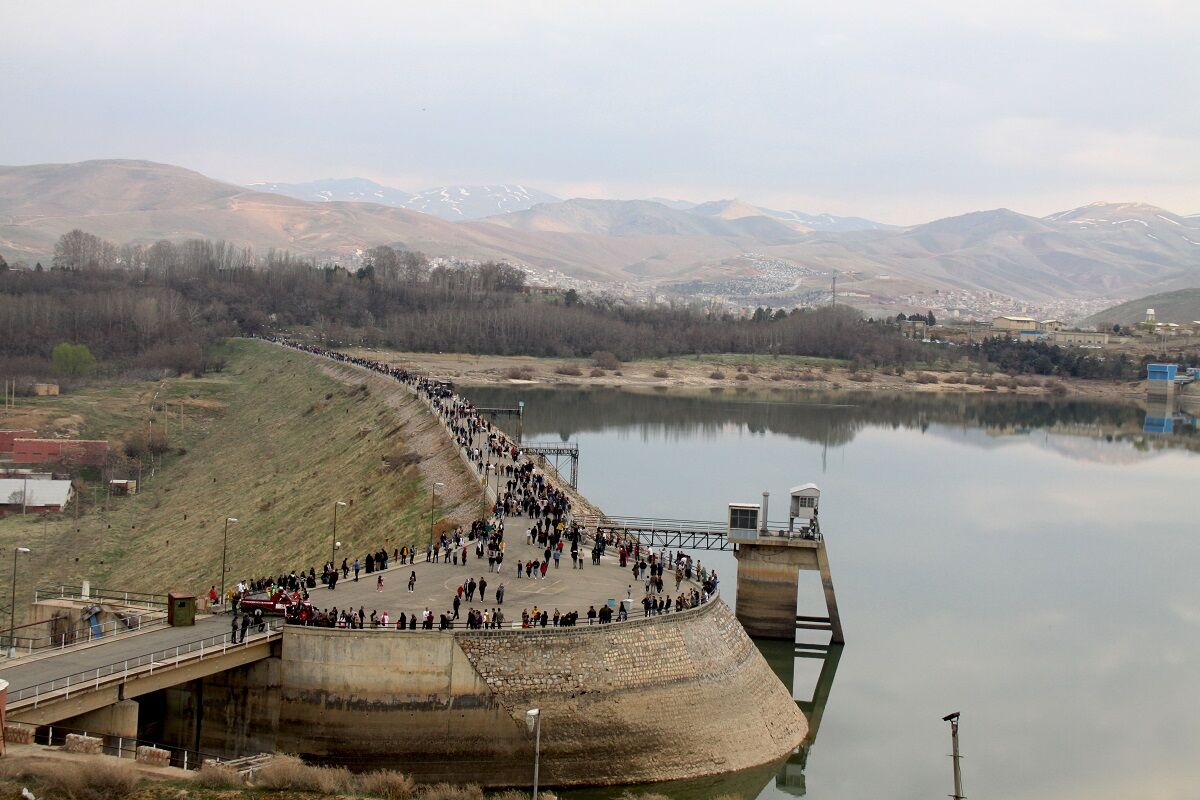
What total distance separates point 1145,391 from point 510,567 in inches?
5590

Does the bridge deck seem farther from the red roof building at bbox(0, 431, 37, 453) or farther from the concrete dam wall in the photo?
the red roof building at bbox(0, 431, 37, 453)

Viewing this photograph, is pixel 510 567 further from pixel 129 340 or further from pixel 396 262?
pixel 396 262

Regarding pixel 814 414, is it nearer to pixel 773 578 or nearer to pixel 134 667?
pixel 773 578

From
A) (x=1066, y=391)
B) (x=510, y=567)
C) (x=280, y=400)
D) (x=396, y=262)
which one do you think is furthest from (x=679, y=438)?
(x=396, y=262)

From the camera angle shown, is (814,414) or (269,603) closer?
(269,603)

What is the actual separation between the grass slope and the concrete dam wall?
13840 millimetres

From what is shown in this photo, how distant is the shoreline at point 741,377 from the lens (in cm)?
13138

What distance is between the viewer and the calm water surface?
30.6 meters

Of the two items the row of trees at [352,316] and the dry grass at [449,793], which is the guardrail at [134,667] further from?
the row of trees at [352,316]

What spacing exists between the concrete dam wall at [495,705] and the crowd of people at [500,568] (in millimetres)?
558

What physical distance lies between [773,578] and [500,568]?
10.3 m

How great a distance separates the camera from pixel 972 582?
49.1 meters

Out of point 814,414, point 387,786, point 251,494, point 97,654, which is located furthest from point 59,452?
point 814,414

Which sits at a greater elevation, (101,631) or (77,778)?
(101,631)
